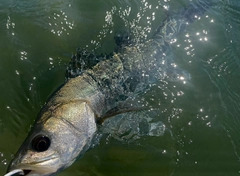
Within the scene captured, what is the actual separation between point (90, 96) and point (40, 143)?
2.55 ft

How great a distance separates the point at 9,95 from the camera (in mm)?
3619

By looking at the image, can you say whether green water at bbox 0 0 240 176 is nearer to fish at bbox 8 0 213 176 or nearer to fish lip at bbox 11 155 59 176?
fish at bbox 8 0 213 176

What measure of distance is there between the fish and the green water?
19 centimetres

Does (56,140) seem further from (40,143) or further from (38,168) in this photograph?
(38,168)

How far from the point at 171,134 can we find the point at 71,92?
1.22m

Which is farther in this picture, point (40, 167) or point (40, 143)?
point (40, 143)

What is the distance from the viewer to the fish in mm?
2506

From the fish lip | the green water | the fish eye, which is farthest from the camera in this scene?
the green water

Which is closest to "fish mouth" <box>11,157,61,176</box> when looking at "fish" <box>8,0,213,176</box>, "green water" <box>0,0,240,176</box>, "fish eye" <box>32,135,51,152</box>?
"fish" <box>8,0,213,176</box>

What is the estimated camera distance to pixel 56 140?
2586mm

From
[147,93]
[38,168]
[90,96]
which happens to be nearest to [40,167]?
[38,168]

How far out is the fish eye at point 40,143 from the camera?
2.49 m

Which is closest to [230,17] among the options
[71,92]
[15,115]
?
[71,92]

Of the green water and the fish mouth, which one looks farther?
the green water
